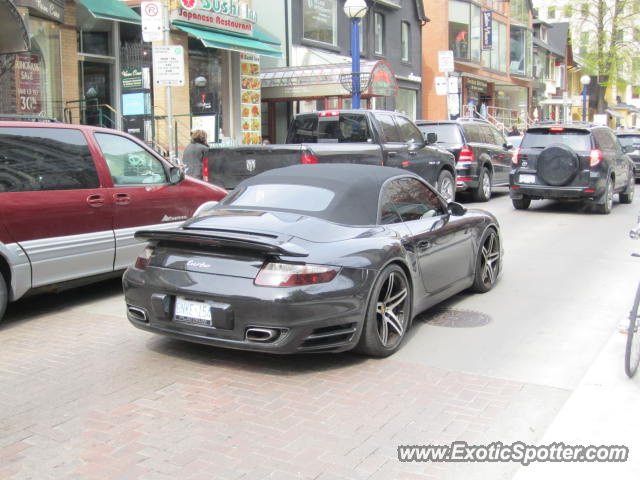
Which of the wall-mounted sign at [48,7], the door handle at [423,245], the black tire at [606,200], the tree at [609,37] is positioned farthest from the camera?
the tree at [609,37]

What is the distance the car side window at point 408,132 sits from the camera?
13664mm

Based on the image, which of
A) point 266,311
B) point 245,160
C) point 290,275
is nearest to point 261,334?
point 266,311

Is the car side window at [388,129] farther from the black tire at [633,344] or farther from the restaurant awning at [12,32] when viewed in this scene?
the black tire at [633,344]

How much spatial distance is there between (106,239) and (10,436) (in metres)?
3.49

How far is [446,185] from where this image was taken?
15.0 m

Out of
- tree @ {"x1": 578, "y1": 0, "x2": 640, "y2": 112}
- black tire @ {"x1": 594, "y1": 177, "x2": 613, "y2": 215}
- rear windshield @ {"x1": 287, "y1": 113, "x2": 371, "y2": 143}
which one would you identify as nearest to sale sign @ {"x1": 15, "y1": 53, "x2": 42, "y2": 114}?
rear windshield @ {"x1": 287, "y1": 113, "x2": 371, "y2": 143}

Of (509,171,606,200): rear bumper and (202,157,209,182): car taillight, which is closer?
(202,157,209,182): car taillight

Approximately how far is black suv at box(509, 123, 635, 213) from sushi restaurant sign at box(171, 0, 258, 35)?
28.5ft

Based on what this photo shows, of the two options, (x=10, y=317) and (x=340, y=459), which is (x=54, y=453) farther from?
(x=10, y=317)

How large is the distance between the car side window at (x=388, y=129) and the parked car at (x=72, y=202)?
5.49 m

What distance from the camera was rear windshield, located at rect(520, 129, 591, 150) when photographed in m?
14.2

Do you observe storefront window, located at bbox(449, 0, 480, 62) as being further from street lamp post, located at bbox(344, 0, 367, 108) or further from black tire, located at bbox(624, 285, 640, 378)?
black tire, located at bbox(624, 285, 640, 378)

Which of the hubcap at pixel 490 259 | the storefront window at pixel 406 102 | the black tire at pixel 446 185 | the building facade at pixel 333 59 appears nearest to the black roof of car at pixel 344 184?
the hubcap at pixel 490 259

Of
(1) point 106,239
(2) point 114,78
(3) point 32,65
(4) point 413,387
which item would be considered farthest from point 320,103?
(4) point 413,387
